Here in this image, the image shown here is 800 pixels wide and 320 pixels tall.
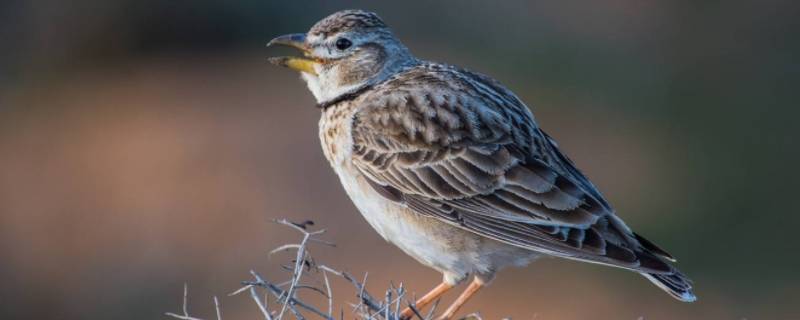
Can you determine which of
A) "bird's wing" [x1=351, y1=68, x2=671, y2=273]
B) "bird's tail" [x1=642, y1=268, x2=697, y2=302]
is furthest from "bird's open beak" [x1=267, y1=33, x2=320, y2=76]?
"bird's tail" [x1=642, y1=268, x2=697, y2=302]

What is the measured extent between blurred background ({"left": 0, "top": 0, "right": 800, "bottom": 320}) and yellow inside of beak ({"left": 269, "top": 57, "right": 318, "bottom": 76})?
5070 mm

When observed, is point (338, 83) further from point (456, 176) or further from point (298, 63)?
point (456, 176)

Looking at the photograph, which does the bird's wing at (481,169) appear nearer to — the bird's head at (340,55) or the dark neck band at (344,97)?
the dark neck band at (344,97)

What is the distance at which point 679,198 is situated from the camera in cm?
1537

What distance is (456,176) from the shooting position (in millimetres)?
6949

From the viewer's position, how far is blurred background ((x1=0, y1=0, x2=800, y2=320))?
13867 mm

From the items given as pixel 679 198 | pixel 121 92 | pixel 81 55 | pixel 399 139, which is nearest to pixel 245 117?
pixel 121 92

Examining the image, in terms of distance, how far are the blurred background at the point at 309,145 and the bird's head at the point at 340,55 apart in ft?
16.3

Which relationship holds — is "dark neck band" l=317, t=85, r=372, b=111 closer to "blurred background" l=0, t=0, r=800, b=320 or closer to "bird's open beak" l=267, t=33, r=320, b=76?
"bird's open beak" l=267, t=33, r=320, b=76

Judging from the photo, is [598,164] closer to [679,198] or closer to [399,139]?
[679,198]

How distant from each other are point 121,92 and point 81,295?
5900 mm

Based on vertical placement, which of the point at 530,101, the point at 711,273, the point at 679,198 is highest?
the point at 530,101

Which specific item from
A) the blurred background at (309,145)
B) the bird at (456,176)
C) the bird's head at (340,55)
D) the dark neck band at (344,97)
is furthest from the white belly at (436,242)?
the blurred background at (309,145)

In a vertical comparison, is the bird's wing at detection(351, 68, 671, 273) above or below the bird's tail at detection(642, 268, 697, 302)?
above
